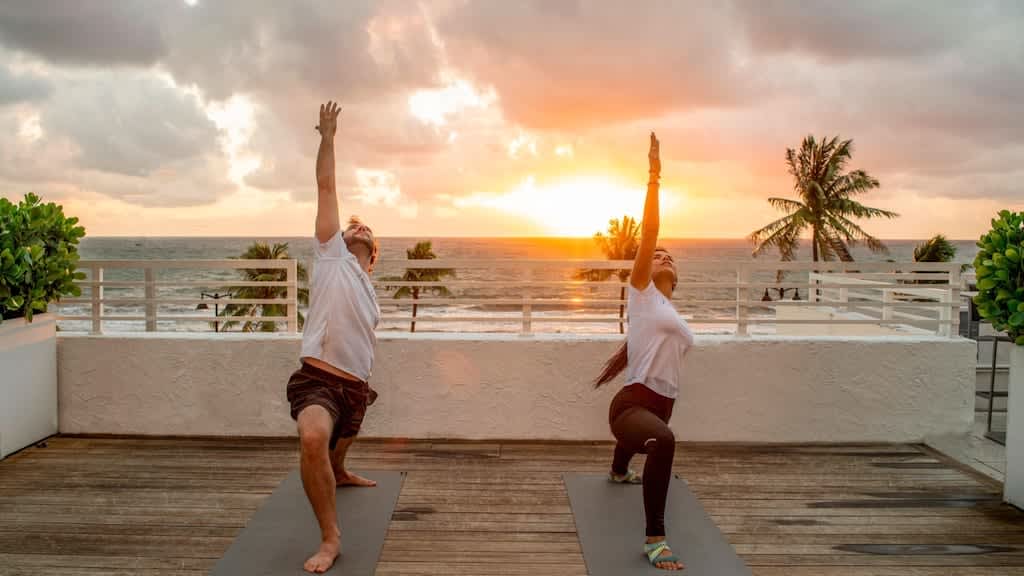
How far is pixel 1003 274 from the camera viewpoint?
381 cm

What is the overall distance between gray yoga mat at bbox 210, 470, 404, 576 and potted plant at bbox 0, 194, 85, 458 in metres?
2.41

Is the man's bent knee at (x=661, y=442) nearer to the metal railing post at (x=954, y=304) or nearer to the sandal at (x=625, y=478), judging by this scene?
the sandal at (x=625, y=478)

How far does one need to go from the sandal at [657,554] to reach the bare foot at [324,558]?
144cm

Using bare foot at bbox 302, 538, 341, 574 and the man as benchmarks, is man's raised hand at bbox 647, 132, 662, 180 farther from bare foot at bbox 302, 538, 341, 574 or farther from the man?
bare foot at bbox 302, 538, 341, 574

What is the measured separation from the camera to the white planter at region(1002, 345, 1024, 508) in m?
3.74

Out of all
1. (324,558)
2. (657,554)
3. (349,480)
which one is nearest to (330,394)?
(324,558)

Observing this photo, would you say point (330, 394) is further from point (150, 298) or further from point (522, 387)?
point (150, 298)

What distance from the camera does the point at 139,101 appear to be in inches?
A: 1361

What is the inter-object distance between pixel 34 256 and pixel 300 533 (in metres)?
3.19

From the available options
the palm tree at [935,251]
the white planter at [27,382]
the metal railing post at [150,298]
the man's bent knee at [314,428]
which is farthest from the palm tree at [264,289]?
the palm tree at [935,251]

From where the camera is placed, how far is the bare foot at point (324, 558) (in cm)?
269

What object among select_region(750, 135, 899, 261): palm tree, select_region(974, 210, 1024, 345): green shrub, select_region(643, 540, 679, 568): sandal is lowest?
select_region(643, 540, 679, 568): sandal

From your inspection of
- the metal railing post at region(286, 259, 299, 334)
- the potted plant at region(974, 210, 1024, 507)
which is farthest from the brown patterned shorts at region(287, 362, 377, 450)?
the potted plant at region(974, 210, 1024, 507)

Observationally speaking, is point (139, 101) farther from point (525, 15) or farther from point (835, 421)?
point (835, 421)
